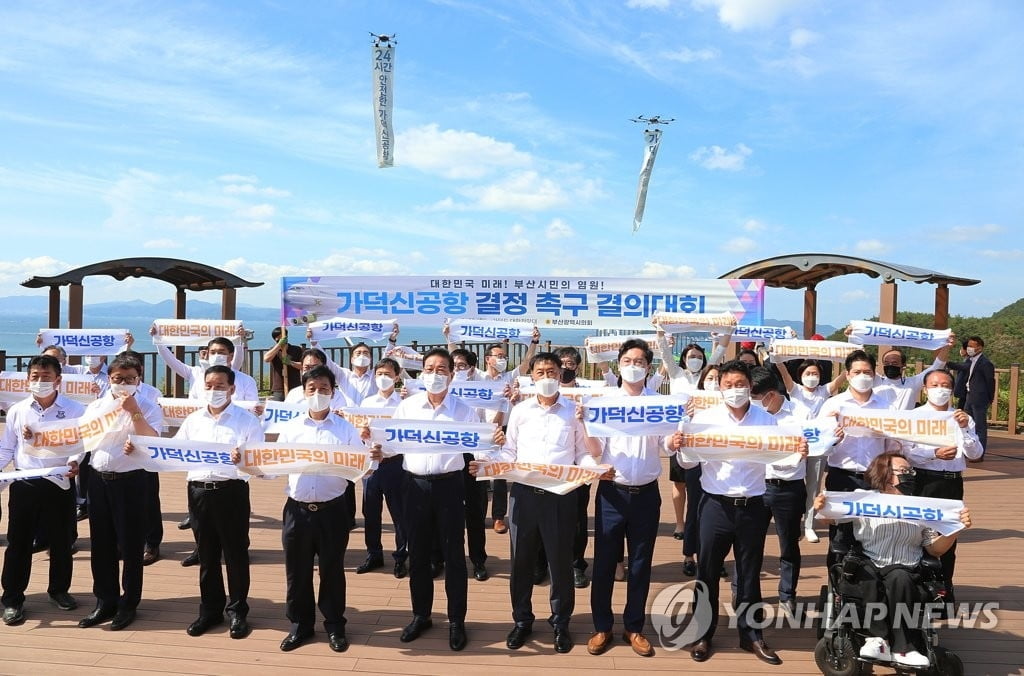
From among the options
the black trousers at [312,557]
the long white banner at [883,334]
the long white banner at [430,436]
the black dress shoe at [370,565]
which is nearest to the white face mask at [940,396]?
the long white banner at [883,334]

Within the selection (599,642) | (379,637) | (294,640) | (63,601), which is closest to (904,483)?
(599,642)

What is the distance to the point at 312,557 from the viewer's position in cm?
468

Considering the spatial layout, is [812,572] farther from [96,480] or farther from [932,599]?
[96,480]

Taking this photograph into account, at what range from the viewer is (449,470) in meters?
4.83

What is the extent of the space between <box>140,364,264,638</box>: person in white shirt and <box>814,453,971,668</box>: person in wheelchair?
13.0 ft

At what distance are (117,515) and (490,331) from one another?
5.07 meters

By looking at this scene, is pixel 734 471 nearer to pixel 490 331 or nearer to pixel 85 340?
pixel 490 331

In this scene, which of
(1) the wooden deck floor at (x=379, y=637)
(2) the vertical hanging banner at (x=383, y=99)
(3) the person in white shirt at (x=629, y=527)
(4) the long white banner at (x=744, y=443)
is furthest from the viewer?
(2) the vertical hanging banner at (x=383, y=99)

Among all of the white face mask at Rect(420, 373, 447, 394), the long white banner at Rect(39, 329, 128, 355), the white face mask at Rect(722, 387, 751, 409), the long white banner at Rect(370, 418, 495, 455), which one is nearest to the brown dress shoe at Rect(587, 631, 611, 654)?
the long white banner at Rect(370, 418, 495, 455)

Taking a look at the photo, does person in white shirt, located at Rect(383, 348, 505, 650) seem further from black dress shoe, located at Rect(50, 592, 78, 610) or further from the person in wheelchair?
black dress shoe, located at Rect(50, 592, 78, 610)

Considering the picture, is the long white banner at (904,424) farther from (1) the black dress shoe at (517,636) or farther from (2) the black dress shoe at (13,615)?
(2) the black dress shoe at (13,615)

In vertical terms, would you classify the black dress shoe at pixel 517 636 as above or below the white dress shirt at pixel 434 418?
below

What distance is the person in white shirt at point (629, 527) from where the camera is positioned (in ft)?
15.0

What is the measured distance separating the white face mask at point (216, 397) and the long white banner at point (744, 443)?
3.28 metres
